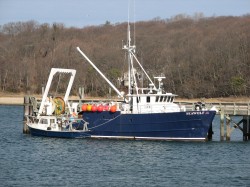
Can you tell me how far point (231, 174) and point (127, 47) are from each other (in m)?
18.3

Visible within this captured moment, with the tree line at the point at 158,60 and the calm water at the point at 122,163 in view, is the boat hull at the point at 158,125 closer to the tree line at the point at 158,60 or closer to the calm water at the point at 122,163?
the calm water at the point at 122,163

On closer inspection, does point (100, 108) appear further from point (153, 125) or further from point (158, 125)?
point (158, 125)

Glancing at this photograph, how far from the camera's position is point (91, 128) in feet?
206

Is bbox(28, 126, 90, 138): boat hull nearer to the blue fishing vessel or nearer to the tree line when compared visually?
the blue fishing vessel

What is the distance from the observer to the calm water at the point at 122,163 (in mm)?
45125

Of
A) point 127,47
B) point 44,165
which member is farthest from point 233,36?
point 44,165

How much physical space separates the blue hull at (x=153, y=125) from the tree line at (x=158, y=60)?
72.9 m

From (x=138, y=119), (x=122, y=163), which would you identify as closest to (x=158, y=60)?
(x=138, y=119)

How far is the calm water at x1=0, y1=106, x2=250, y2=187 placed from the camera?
148 feet

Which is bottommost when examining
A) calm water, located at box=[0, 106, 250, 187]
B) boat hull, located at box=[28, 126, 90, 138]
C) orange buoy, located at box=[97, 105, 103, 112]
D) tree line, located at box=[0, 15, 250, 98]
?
calm water, located at box=[0, 106, 250, 187]

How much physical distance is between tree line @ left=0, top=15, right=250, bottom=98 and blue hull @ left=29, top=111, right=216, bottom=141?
72874 mm

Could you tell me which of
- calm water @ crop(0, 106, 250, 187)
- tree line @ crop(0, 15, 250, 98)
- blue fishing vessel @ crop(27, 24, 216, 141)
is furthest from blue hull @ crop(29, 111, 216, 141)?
tree line @ crop(0, 15, 250, 98)

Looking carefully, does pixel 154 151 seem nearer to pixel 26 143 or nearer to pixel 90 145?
pixel 90 145

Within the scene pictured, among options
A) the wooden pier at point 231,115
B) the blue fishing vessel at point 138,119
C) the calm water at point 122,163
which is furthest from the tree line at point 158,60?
the calm water at point 122,163
